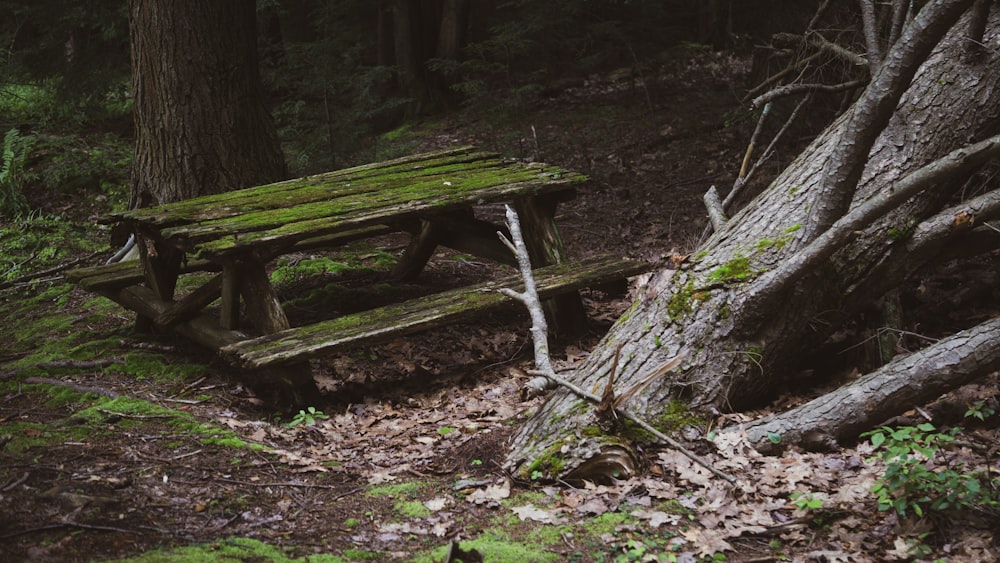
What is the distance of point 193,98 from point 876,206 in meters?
5.98

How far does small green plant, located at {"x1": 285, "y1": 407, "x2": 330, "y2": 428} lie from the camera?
478 centimetres

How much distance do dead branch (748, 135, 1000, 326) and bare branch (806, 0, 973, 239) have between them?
0.15 m

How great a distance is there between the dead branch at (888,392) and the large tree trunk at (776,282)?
361mm

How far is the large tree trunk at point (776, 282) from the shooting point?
3816 millimetres

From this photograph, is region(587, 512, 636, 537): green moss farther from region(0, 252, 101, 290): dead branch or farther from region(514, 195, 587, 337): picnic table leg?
region(0, 252, 101, 290): dead branch

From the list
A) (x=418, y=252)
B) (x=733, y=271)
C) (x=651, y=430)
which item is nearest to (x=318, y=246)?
(x=418, y=252)

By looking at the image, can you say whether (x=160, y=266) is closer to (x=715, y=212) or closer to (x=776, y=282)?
(x=715, y=212)

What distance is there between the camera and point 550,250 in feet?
20.7

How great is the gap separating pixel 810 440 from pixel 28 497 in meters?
3.59

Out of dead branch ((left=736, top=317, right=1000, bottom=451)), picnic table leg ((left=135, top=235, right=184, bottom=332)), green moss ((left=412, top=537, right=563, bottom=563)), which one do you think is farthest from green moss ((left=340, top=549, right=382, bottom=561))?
picnic table leg ((left=135, top=235, right=184, bottom=332))

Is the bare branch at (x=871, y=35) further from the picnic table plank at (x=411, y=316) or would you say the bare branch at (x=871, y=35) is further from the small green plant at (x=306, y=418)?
the small green plant at (x=306, y=418)

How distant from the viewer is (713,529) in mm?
3301

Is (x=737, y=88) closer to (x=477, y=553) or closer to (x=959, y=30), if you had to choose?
(x=959, y=30)

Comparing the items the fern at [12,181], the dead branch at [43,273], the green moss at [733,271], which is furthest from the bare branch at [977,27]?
the fern at [12,181]
